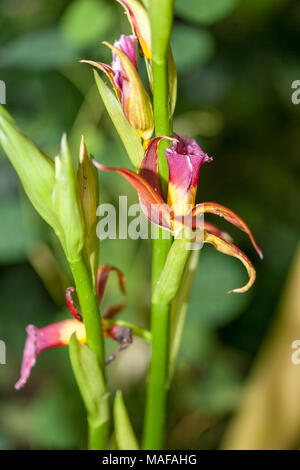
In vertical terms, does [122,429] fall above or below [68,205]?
below

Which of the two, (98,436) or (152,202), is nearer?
(152,202)

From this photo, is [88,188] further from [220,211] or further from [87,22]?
[87,22]

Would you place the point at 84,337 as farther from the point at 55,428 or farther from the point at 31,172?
A: the point at 55,428

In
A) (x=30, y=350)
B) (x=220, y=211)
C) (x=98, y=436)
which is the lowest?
(x=98, y=436)

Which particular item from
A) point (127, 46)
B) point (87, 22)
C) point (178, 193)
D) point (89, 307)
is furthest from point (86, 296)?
point (87, 22)

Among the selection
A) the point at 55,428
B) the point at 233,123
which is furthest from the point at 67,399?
the point at 233,123

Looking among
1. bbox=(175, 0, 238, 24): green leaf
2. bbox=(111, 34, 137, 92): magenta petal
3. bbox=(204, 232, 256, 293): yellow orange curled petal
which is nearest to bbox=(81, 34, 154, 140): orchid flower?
bbox=(111, 34, 137, 92): magenta petal
